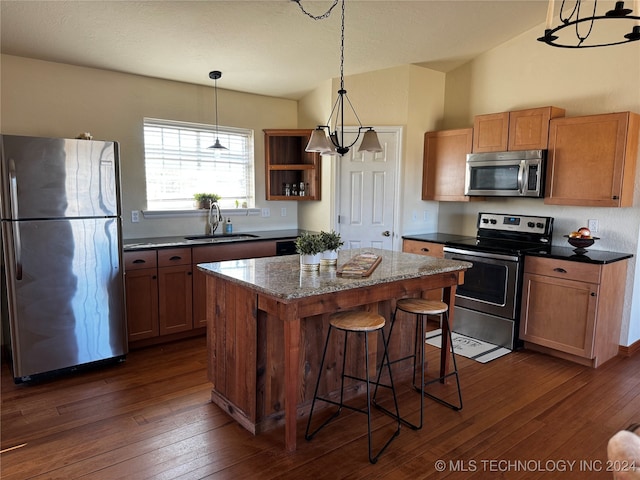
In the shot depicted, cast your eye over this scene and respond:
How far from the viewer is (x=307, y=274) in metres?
2.47

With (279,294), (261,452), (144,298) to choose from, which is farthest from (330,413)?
(144,298)

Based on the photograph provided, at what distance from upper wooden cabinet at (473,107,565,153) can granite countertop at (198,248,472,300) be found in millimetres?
1672

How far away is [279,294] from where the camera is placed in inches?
80.3

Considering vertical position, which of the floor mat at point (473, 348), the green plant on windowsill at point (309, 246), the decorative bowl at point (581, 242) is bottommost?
the floor mat at point (473, 348)

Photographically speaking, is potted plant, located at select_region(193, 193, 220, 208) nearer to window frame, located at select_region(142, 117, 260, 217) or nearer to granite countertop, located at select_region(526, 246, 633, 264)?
window frame, located at select_region(142, 117, 260, 217)

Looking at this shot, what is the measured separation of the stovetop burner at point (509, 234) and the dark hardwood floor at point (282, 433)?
1142mm

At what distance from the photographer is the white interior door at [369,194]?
4.55m

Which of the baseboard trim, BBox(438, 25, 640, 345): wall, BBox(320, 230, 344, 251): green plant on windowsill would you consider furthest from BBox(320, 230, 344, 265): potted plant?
the baseboard trim

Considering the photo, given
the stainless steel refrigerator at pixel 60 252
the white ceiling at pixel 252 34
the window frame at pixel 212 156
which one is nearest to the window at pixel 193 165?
the window frame at pixel 212 156

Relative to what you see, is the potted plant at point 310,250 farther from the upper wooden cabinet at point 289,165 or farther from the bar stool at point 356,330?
the upper wooden cabinet at point 289,165

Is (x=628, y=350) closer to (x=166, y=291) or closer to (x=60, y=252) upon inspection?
(x=166, y=291)

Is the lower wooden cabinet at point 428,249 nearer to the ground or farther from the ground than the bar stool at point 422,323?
farther from the ground

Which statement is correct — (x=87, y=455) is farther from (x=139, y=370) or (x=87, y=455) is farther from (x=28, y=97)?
(x=28, y=97)

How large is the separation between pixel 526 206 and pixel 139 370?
12.7 ft
